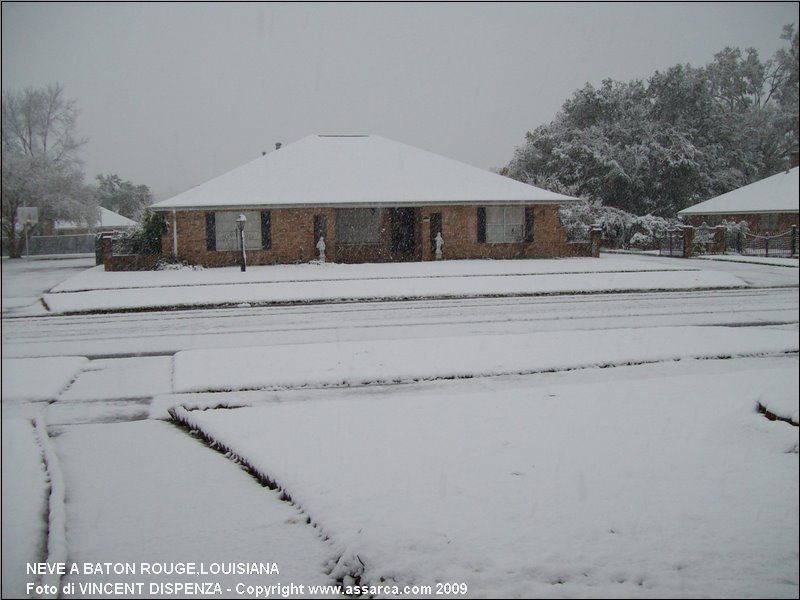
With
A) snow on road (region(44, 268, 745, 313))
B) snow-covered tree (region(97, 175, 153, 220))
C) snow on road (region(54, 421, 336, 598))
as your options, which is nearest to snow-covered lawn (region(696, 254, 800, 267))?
snow on road (region(54, 421, 336, 598))

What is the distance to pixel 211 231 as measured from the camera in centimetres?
2736

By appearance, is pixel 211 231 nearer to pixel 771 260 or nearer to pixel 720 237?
pixel 720 237

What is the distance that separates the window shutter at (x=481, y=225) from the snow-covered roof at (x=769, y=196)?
24652 mm

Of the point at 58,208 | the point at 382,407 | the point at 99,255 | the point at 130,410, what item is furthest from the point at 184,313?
the point at 58,208

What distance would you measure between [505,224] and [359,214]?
659cm

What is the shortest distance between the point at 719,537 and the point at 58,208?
5079 cm

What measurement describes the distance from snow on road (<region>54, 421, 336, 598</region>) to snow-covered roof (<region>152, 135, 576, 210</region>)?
22.3m

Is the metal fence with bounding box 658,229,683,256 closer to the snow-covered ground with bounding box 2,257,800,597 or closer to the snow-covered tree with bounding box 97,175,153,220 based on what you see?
the snow-covered ground with bounding box 2,257,800,597

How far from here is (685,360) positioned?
27.3 feet

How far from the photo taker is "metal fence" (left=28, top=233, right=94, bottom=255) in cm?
4959

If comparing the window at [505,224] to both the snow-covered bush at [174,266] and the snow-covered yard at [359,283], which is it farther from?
the snow-covered bush at [174,266]

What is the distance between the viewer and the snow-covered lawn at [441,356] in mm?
8039

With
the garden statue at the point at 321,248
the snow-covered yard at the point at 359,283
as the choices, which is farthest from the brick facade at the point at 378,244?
the snow-covered yard at the point at 359,283

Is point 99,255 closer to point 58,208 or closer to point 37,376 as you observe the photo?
point 58,208
